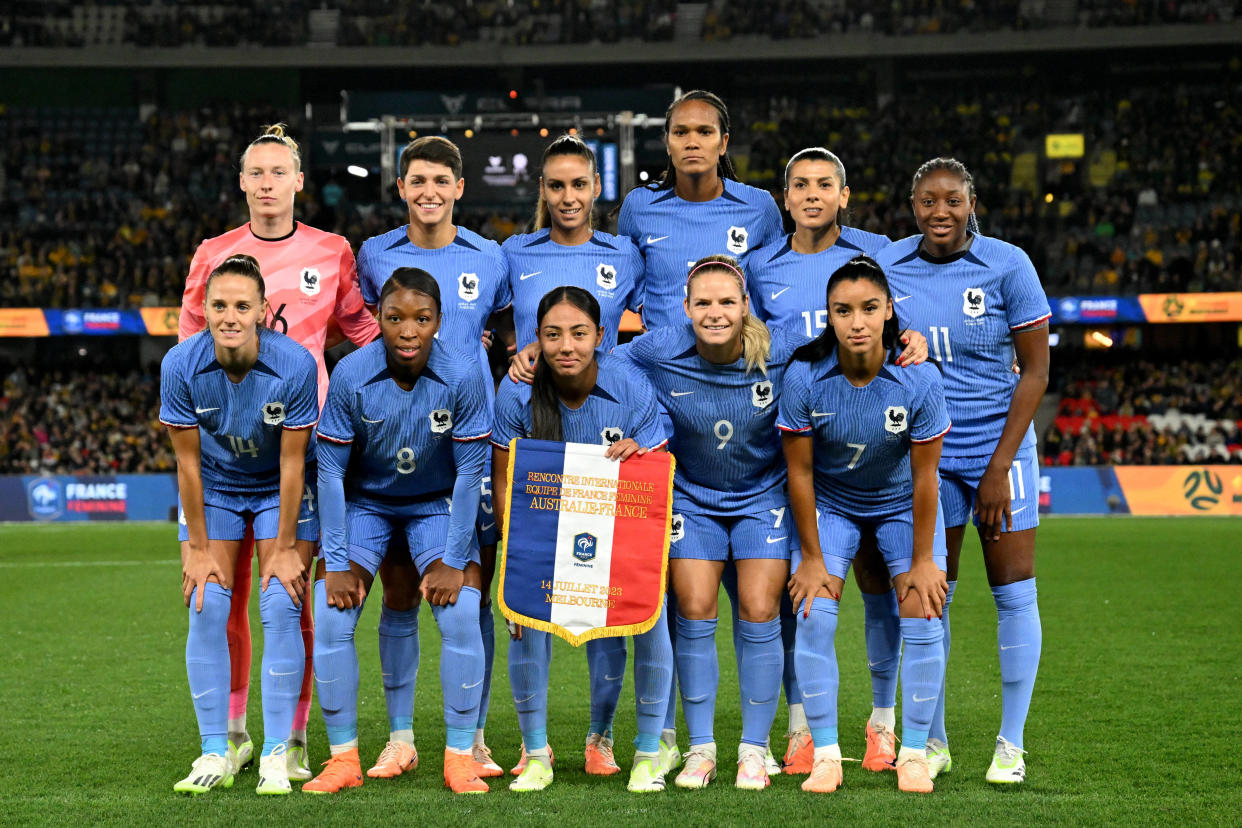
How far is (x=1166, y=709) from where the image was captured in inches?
243

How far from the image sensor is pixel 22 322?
2692 cm

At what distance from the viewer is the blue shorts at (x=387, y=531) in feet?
15.7

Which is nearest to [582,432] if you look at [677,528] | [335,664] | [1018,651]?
[677,528]

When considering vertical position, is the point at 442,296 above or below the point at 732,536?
above

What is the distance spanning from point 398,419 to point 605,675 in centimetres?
128

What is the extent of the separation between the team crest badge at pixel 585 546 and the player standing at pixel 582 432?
1.01 feet

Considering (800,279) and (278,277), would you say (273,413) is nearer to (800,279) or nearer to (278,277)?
(278,277)

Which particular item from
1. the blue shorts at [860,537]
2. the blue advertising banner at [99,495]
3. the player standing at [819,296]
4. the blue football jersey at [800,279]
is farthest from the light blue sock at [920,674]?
the blue advertising banner at [99,495]

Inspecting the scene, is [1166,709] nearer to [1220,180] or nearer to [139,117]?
[1220,180]

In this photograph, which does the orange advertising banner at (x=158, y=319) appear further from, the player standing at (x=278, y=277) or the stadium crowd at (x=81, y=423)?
the player standing at (x=278, y=277)

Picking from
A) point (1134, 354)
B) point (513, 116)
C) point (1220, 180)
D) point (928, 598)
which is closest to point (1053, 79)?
point (1220, 180)

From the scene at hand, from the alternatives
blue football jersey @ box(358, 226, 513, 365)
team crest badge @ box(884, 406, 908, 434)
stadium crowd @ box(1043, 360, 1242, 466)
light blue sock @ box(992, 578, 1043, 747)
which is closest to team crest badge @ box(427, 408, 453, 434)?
blue football jersey @ box(358, 226, 513, 365)

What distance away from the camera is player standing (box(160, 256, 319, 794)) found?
15.4ft

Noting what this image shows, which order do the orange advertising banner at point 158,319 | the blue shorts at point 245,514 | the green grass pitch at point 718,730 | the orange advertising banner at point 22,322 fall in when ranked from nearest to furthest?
the green grass pitch at point 718,730, the blue shorts at point 245,514, the orange advertising banner at point 158,319, the orange advertising banner at point 22,322
